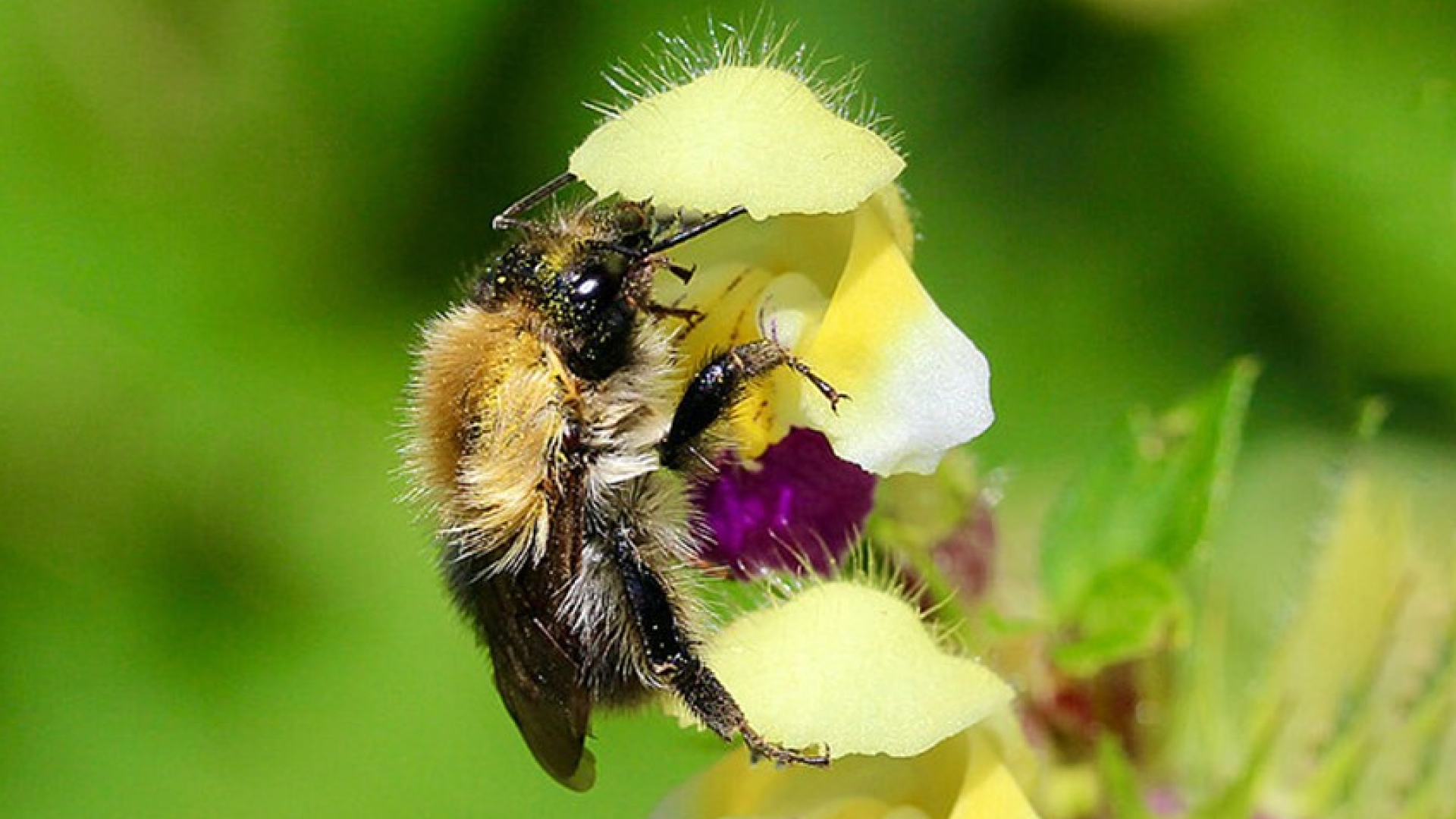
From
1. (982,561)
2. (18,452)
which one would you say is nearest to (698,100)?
(982,561)

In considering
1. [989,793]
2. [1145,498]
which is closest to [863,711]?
[989,793]

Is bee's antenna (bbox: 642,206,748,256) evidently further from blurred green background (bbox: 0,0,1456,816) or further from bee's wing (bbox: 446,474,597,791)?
blurred green background (bbox: 0,0,1456,816)

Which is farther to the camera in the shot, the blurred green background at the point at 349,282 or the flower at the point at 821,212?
the blurred green background at the point at 349,282

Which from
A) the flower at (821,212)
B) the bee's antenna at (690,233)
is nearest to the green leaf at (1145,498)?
the flower at (821,212)

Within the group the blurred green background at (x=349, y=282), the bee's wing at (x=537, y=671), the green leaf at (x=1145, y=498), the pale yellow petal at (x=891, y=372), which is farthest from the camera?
the blurred green background at (x=349, y=282)

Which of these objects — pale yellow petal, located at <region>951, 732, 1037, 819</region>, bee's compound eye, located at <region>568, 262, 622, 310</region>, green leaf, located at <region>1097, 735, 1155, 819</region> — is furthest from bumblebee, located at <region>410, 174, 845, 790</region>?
green leaf, located at <region>1097, 735, 1155, 819</region>

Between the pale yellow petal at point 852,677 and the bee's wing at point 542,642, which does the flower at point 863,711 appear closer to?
the pale yellow petal at point 852,677

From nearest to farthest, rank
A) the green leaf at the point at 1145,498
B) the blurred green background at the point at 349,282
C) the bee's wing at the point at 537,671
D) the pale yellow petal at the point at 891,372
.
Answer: the pale yellow petal at the point at 891,372
the bee's wing at the point at 537,671
the green leaf at the point at 1145,498
the blurred green background at the point at 349,282

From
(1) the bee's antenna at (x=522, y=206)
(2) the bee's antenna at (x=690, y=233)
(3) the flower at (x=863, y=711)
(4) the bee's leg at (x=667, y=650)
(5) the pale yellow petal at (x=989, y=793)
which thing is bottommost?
(5) the pale yellow petal at (x=989, y=793)
